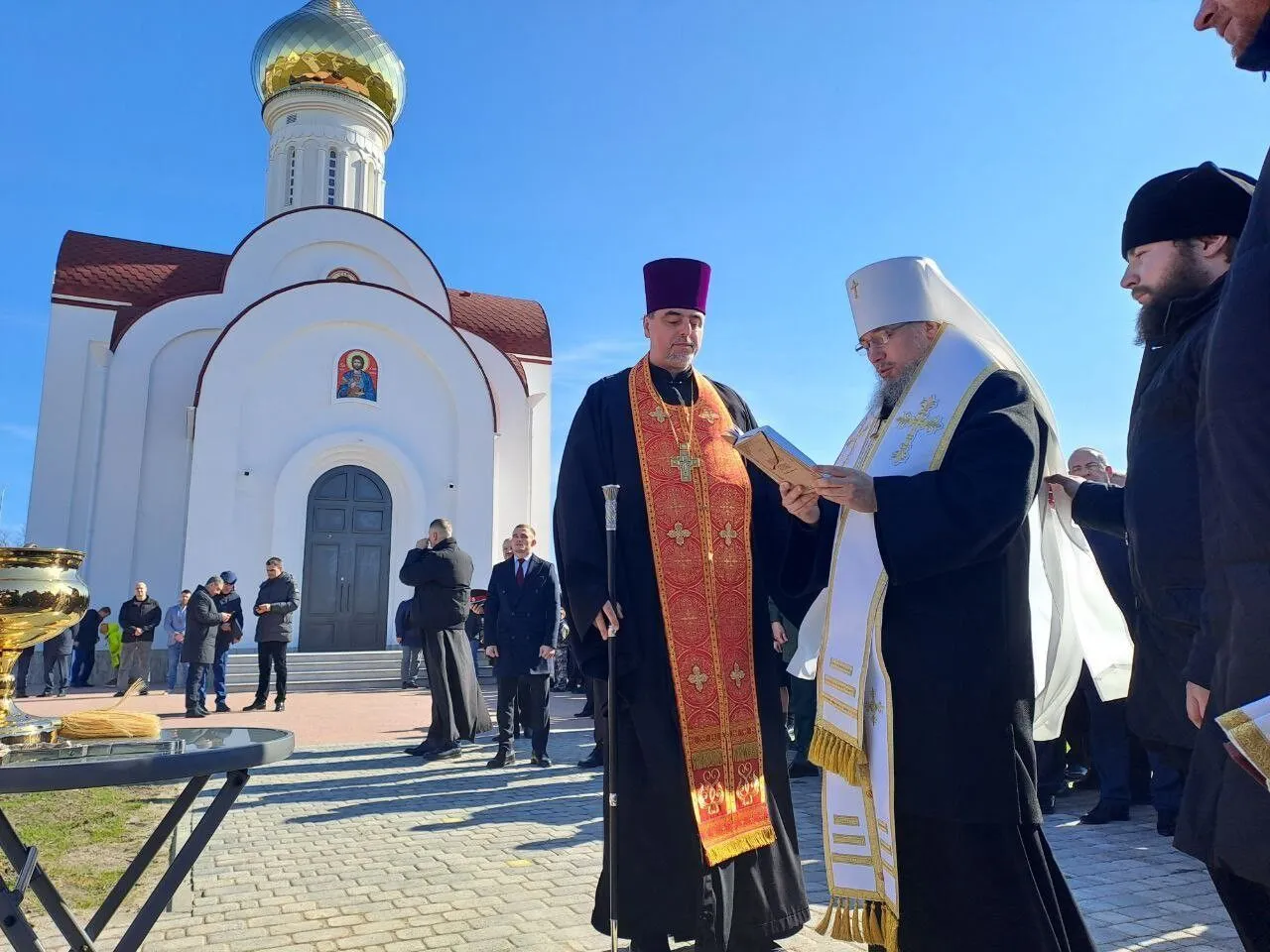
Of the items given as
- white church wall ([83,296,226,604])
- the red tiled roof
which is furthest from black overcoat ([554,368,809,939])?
the red tiled roof

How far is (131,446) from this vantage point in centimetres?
1762

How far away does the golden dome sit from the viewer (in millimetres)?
21109

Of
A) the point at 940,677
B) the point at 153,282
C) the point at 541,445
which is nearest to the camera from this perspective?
the point at 940,677

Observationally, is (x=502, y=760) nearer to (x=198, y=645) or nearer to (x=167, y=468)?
(x=198, y=645)

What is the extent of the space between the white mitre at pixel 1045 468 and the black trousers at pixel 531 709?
511 cm

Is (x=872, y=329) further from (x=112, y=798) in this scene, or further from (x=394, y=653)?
(x=394, y=653)

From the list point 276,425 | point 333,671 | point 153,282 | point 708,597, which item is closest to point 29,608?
point 708,597

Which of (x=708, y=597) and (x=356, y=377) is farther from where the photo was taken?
(x=356, y=377)

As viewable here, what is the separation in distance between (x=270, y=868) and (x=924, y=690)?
3.52 metres

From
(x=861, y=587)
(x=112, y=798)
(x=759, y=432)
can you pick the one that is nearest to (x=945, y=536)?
(x=861, y=587)

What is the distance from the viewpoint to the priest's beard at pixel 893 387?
296 centimetres

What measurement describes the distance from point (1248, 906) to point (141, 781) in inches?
97.3

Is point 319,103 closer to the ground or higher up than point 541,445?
higher up

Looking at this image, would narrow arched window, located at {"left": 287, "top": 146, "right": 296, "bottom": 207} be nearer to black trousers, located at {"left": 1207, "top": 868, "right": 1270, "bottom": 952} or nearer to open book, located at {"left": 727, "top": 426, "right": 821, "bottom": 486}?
open book, located at {"left": 727, "top": 426, "right": 821, "bottom": 486}
